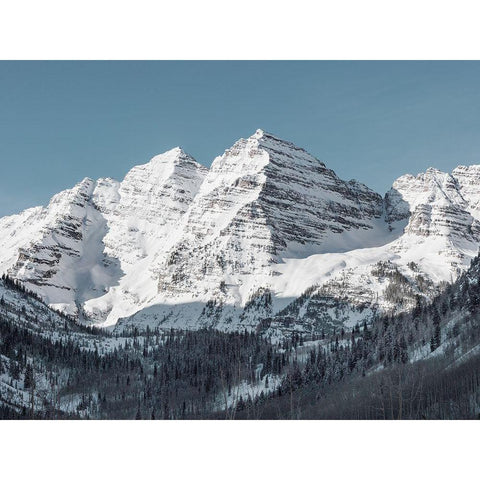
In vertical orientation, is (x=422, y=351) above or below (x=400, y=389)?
above

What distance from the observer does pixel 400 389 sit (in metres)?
146
